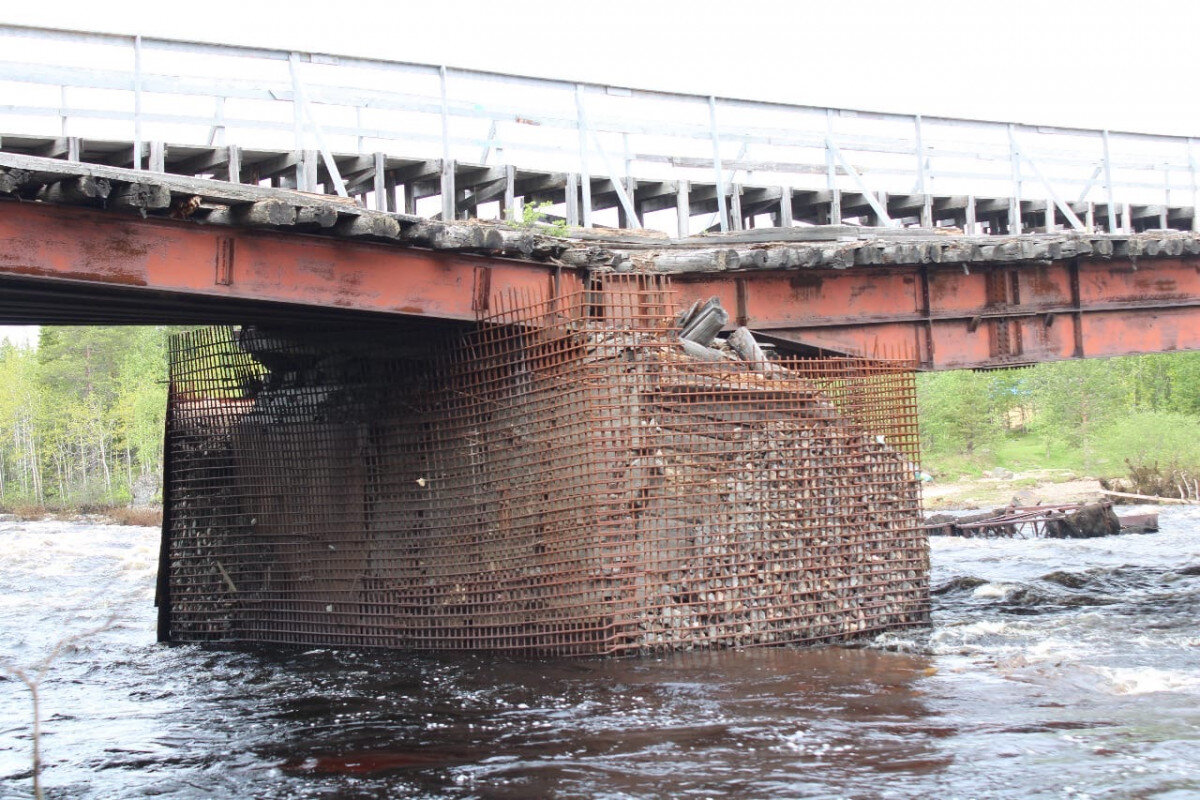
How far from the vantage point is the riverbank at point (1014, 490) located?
42.0m

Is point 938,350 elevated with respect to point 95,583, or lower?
elevated

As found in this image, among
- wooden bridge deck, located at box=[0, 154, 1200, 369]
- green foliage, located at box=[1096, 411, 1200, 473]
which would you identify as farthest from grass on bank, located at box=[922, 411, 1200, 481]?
wooden bridge deck, located at box=[0, 154, 1200, 369]

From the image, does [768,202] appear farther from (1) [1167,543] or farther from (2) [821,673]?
(2) [821,673]

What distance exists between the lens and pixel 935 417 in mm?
59625

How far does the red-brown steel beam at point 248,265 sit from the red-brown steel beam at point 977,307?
3114 millimetres

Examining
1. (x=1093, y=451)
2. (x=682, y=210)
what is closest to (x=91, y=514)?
(x=682, y=210)

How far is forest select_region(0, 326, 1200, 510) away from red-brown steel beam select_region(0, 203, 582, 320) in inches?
1412

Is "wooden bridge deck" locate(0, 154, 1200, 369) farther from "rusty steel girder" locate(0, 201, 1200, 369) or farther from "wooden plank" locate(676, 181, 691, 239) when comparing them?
"wooden plank" locate(676, 181, 691, 239)

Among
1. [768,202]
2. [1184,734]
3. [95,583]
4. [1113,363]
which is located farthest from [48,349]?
[1184,734]

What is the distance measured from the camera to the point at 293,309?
12.0 metres

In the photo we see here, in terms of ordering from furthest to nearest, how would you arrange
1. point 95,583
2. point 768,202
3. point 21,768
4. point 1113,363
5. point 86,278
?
point 1113,363 < point 768,202 < point 95,583 < point 86,278 < point 21,768

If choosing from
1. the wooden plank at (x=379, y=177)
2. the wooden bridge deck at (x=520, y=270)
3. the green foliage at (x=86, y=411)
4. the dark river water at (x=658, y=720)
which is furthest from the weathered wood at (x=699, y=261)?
the green foliage at (x=86, y=411)

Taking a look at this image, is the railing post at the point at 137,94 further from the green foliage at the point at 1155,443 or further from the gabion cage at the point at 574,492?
the green foliage at the point at 1155,443

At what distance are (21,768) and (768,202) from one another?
22.2 metres
